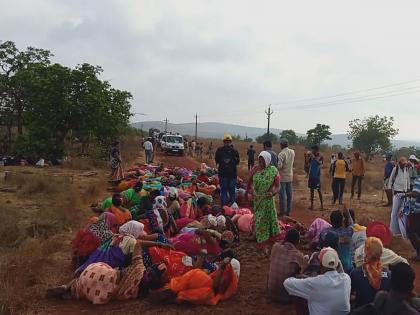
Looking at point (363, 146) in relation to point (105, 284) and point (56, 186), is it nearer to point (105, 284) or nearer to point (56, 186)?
point (56, 186)

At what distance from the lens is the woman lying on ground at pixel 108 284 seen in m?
5.27

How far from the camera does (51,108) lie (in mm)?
21203

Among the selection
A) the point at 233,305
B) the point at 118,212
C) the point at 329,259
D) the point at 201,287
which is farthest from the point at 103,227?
the point at 329,259

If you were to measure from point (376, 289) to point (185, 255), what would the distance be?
2.75m

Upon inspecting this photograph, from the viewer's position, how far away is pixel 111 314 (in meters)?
4.95

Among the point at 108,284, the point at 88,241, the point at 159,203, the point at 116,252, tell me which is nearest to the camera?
the point at 108,284

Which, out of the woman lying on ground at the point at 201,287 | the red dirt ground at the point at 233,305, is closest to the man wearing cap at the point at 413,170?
the red dirt ground at the point at 233,305

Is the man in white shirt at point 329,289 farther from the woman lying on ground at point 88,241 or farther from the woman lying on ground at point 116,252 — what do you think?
the woman lying on ground at point 88,241

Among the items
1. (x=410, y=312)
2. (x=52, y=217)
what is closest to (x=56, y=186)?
(x=52, y=217)

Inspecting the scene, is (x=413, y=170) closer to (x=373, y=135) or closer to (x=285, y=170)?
(x=285, y=170)

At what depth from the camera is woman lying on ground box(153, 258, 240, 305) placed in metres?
5.19

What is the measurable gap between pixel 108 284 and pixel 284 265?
7.05ft

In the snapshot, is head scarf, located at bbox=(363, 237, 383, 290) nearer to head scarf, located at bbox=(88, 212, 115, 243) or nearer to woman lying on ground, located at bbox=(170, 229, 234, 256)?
woman lying on ground, located at bbox=(170, 229, 234, 256)

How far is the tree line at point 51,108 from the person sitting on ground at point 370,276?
18560 millimetres
